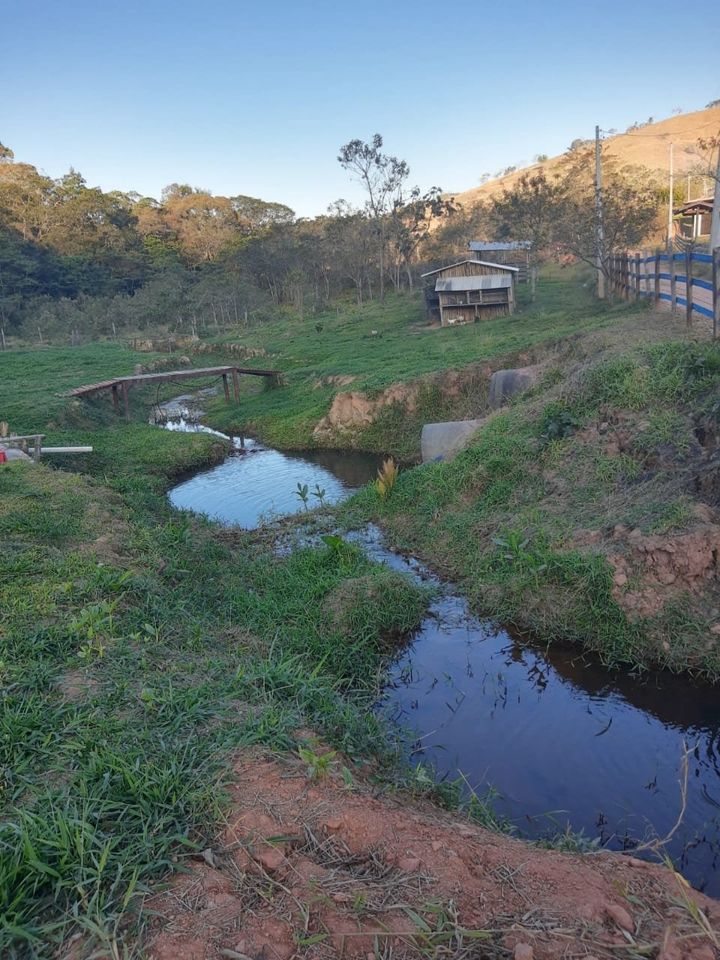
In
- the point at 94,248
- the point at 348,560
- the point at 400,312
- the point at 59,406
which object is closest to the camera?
the point at 348,560

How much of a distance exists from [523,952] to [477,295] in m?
28.7

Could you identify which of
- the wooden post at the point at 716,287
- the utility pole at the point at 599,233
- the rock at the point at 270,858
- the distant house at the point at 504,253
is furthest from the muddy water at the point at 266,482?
the distant house at the point at 504,253

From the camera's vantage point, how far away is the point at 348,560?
365 inches

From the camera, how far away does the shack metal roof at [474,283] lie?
28.9m

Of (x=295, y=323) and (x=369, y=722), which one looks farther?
(x=295, y=323)

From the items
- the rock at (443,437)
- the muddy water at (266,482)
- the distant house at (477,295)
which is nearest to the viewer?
the rock at (443,437)

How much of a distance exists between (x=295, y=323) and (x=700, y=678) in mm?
34053

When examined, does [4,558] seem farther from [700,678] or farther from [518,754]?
[700,678]

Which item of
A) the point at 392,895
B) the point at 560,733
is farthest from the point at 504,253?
the point at 392,895

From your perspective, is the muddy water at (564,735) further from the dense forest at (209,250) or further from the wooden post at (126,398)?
the dense forest at (209,250)

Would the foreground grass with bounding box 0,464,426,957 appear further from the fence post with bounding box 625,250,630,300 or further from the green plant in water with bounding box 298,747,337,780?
the fence post with bounding box 625,250,630,300

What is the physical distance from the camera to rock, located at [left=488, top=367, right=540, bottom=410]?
47.9 feet

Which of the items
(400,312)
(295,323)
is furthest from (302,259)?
(400,312)

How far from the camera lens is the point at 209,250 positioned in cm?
5959
